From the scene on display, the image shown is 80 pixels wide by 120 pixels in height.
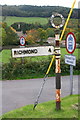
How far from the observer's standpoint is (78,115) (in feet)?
15.4

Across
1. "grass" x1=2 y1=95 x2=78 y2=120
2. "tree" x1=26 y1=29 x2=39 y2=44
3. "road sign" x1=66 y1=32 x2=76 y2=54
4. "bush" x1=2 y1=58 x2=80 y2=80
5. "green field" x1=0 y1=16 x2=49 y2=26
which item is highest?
"green field" x1=0 y1=16 x2=49 y2=26

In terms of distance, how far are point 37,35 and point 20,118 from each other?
24.5 metres

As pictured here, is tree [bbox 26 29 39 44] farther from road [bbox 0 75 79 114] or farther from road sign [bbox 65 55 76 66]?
road sign [bbox 65 55 76 66]

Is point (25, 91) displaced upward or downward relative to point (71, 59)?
downward

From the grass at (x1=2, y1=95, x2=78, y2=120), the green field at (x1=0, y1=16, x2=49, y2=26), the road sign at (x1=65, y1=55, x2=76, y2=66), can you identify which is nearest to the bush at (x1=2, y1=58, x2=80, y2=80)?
the grass at (x1=2, y1=95, x2=78, y2=120)

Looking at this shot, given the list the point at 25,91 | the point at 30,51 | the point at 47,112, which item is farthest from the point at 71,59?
the point at 25,91

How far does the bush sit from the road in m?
0.61

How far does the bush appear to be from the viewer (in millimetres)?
9797

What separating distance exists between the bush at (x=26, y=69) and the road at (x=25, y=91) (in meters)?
0.61

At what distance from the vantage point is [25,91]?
762 centimetres

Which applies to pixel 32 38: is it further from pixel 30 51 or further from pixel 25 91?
pixel 30 51

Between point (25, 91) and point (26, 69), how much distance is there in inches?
111

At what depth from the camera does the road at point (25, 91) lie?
20.6 ft

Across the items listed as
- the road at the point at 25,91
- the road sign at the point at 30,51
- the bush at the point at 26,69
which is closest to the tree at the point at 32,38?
the bush at the point at 26,69
